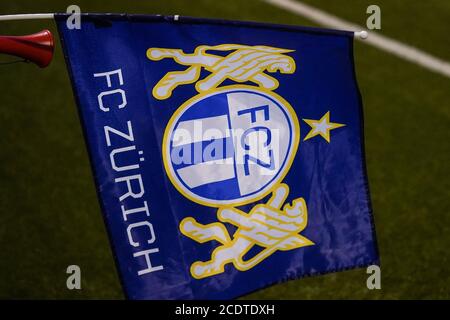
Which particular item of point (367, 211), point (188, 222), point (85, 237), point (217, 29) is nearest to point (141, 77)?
point (217, 29)

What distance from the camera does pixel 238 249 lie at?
523 cm

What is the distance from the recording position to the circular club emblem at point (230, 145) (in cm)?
507

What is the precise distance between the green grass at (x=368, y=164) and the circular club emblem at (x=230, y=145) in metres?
3.11

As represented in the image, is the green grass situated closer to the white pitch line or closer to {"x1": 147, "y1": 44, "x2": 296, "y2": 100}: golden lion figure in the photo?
the white pitch line

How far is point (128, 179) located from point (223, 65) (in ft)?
3.50

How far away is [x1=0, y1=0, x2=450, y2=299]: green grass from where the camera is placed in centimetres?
813

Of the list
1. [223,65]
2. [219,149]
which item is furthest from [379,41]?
[219,149]

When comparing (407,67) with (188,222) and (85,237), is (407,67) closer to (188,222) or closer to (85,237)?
(85,237)

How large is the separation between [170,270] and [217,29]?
1762 mm

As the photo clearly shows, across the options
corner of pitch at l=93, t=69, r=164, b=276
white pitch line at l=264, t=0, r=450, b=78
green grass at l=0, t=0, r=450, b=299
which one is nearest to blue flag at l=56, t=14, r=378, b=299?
corner of pitch at l=93, t=69, r=164, b=276

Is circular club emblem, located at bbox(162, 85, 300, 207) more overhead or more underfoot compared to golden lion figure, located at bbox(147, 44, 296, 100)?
more underfoot

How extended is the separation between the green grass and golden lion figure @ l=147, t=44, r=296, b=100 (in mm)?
3551

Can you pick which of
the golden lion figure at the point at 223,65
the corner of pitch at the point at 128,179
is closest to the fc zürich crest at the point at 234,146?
the golden lion figure at the point at 223,65

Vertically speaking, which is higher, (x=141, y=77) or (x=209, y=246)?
(x=141, y=77)
